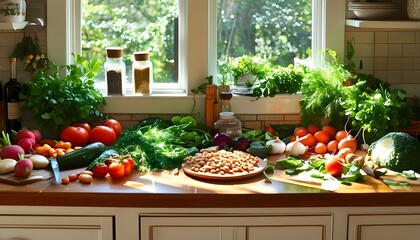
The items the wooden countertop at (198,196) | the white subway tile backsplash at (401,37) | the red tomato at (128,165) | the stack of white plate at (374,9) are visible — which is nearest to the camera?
the wooden countertop at (198,196)

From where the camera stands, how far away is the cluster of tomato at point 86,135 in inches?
147

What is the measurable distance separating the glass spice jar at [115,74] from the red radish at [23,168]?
35.0 inches

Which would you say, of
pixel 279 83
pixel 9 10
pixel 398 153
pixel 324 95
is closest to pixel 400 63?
pixel 324 95

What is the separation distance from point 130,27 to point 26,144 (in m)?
0.91

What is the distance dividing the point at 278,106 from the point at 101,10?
107 centimetres

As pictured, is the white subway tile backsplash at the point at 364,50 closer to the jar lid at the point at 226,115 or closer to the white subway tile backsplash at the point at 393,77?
the white subway tile backsplash at the point at 393,77

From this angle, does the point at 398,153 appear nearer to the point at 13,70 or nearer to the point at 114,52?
the point at 114,52

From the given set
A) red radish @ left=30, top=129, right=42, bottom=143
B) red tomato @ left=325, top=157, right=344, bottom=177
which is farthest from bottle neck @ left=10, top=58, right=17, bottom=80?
red tomato @ left=325, top=157, right=344, bottom=177

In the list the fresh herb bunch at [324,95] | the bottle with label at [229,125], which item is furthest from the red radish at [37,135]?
the fresh herb bunch at [324,95]

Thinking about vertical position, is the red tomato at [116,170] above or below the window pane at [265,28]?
below

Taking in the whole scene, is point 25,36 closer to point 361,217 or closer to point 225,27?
point 225,27

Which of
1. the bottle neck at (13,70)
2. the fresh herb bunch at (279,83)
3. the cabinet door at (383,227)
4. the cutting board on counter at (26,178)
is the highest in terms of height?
the bottle neck at (13,70)

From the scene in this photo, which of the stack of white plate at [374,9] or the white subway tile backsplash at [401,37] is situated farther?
the white subway tile backsplash at [401,37]

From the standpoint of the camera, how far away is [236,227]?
3.16 m
